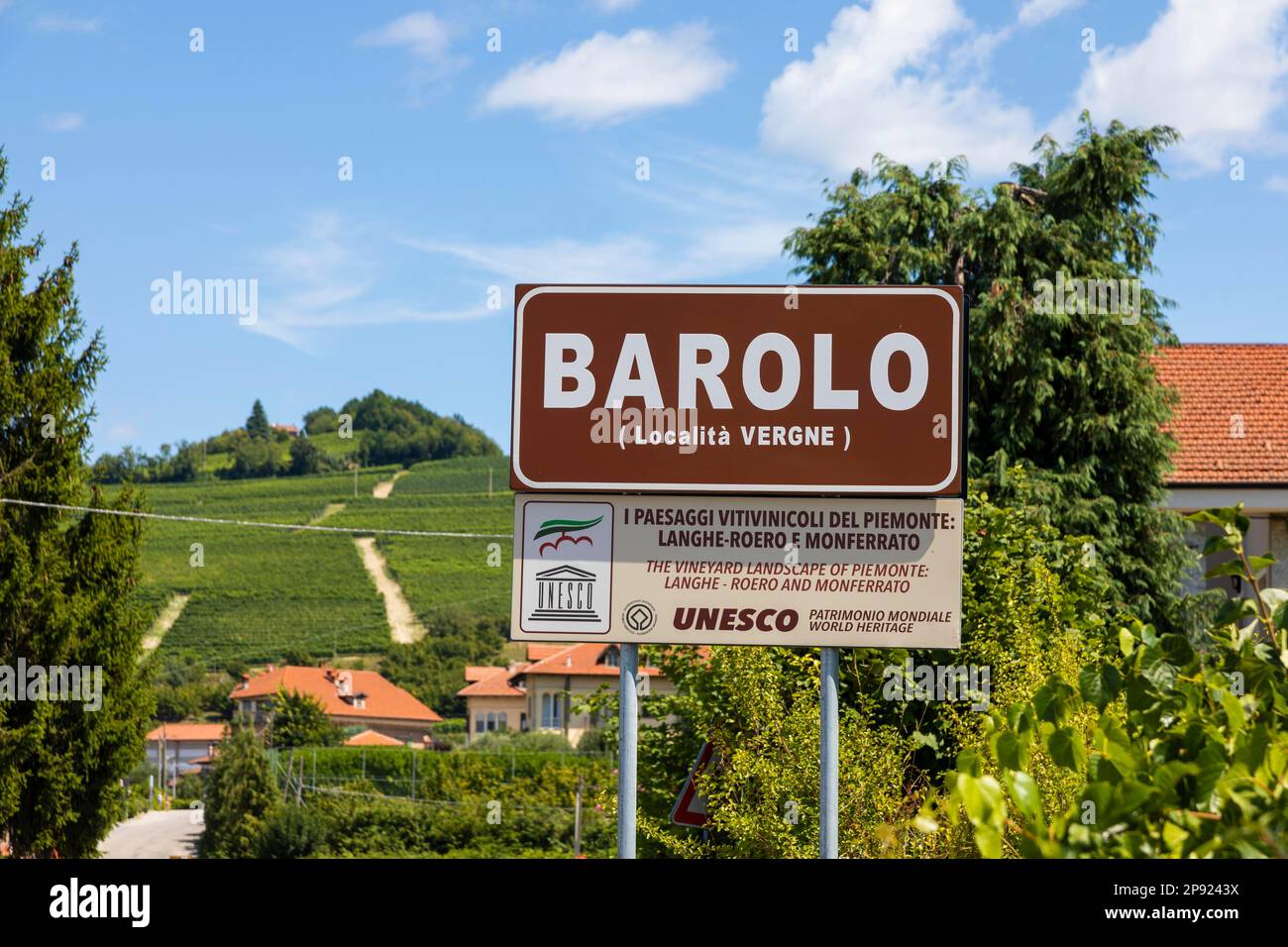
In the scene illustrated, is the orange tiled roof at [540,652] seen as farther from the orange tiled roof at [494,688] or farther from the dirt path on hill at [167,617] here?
the dirt path on hill at [167,617]

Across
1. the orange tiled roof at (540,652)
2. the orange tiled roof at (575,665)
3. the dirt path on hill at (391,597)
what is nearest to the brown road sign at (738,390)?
the orange tiled roof at (575,665)

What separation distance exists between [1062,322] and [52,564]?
17.5 meters

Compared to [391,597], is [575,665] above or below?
below

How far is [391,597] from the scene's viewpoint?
116875 millimetres

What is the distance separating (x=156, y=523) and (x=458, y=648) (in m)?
28.4

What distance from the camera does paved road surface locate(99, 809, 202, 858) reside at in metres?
62.7

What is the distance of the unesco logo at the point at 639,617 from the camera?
6172 mm

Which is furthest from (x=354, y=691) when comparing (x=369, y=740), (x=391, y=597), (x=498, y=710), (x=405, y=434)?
(x=405, y=434)

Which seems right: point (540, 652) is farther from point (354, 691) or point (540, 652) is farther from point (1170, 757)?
point (1170, 757)

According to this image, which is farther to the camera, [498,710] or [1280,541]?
[498,710]

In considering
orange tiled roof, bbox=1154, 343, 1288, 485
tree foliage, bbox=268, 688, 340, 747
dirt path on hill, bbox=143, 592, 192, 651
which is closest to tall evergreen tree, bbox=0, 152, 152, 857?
orange tiled roof, bbox=1154, 343, 1288, 485

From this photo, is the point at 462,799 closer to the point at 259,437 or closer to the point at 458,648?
the point at 458,648

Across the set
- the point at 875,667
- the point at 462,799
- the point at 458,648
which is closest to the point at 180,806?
the point at 458,648

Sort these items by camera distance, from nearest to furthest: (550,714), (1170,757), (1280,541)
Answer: (1170,757)
(1280,541)
(550,714)
